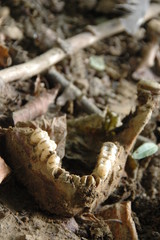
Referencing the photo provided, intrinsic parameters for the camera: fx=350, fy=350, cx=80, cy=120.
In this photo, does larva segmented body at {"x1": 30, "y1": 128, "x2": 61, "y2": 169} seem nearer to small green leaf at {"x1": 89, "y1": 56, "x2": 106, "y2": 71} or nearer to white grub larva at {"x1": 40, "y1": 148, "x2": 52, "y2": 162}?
white grub larva at {"x1": 40, "y1": 148, "x2": 52, "y2": 162}

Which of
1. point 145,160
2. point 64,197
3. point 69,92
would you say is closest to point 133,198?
point 145,160

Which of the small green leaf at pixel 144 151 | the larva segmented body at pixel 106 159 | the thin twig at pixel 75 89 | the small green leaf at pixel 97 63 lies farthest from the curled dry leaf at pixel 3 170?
the small green leaf at pixel 97 63

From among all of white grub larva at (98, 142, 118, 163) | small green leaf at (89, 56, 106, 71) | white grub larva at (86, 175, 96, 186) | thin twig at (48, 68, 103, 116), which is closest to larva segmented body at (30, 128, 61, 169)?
white grub larva at (86, 175, 96, 186)

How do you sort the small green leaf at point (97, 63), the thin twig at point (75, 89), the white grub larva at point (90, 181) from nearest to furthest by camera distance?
the white grub larva at point (90, 181), the thin twig at point (75, 89), the small green leaf at point (97, 63)

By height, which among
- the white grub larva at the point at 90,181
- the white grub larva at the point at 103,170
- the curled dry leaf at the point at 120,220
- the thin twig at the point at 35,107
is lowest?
the curled dry leaf at the point at 120,220

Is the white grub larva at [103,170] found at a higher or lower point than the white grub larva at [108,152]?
higher

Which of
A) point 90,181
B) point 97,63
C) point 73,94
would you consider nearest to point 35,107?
point 73,94

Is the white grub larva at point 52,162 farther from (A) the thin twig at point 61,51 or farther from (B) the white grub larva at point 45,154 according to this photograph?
(A) the thin twig at point 61,51
